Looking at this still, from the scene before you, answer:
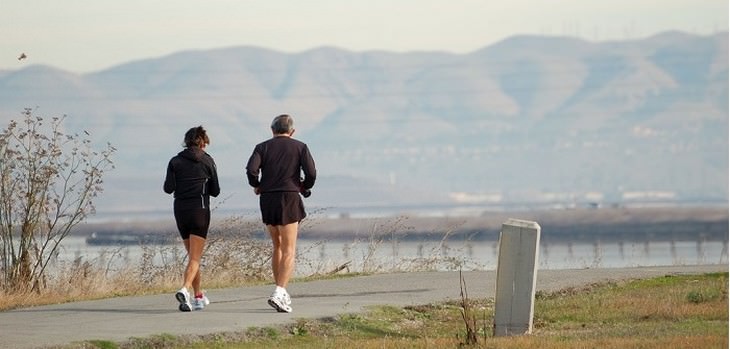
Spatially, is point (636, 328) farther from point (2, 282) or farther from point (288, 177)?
point (2, 282)

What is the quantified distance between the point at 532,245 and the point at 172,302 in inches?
174

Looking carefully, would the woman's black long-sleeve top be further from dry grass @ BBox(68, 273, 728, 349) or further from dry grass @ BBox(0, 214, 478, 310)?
dry grass @ BBox(0, 214, 478, 310)

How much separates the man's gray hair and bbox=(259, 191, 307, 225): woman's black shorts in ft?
2.05

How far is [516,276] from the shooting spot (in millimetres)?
14477

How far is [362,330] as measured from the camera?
14930 mm

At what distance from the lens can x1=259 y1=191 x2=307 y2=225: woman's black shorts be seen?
50.6ft

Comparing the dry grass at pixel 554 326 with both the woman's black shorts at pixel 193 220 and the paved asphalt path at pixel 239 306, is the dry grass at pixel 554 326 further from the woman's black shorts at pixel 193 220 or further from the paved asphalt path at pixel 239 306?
the woman's black shorts at pixel 193 220

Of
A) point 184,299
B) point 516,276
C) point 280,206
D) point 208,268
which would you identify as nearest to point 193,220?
point 184,299

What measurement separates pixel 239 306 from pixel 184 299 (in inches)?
36.1

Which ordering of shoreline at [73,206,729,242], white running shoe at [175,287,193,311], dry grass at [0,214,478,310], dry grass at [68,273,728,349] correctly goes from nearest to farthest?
dry grass at [68,273,728,349]
white running shoe at [175,287,193,311]
dry grass at [0,214,478,310]
shoreline at [73,206,729,242]

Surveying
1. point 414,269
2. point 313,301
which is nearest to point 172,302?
point 313,301

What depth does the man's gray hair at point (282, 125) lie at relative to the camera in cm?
1561

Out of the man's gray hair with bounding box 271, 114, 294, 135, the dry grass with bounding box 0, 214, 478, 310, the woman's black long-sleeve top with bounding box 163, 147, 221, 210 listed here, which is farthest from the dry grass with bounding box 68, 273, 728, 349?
the dry grass with bounding box 0, 214, 478, 310

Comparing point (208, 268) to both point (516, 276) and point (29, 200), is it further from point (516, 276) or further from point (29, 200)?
point (516, 276)
